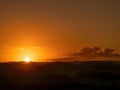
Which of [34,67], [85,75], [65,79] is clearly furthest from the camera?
[34,67]

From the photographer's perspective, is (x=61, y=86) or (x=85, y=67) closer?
(x=61, y=86)

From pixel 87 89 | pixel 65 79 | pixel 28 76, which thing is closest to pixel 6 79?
pixel 28 76

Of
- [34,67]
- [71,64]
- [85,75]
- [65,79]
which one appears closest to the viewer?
[65,79]

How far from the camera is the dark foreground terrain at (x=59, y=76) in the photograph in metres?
87.2

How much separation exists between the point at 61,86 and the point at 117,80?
13.7 metres

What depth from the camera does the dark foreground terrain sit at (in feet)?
286

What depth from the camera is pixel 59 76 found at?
3804 inches

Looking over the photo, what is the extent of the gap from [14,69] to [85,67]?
713 inches

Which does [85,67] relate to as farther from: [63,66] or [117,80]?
[117,80]

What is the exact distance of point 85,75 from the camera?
9950 centimetres

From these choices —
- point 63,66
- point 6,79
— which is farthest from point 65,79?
point 63,66

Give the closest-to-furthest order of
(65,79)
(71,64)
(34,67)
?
(65,79)
(34,67)
(71,64)

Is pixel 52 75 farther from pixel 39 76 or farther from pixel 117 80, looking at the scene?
pixel 117 80

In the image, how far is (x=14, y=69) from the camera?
346ft
